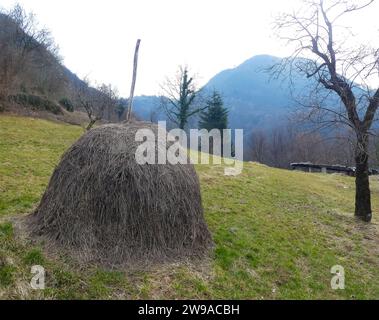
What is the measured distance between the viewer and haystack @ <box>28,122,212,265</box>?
4.99 m

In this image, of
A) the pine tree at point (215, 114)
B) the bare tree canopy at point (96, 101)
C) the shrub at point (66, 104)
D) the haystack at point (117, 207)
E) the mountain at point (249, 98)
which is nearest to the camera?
the haystack at point (117, 207)

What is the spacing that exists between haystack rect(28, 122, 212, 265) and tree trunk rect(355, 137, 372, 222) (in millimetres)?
5675

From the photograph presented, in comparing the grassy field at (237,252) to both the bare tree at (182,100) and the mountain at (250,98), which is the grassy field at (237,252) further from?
the mountain at (250,98)

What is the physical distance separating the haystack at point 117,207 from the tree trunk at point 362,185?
5.68 m

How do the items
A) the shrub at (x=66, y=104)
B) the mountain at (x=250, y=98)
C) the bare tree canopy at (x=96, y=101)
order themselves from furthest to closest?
the mountain at (x=250, y=98), the shrub at (x=66, y=104), the bare tree canopy at (x=96, y=101)

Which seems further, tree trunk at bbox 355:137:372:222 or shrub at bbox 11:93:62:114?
shrub at bbox 11:93:62:114

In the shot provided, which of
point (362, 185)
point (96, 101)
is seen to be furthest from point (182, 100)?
point (362, 185)

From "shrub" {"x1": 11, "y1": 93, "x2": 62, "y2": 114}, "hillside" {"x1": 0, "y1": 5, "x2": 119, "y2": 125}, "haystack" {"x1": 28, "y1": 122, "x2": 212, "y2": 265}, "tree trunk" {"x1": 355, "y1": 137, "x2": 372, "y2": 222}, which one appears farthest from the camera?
"hillside" {"x1": 0, "y1": 5, "x2": 119, "y2": 125}

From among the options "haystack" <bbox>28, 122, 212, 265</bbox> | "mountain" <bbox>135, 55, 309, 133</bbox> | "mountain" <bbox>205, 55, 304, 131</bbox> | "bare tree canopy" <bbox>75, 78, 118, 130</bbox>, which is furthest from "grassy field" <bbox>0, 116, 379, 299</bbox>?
"mountain" <bbox>205, 55, 304, 131</bbox>

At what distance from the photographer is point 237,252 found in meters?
6.18

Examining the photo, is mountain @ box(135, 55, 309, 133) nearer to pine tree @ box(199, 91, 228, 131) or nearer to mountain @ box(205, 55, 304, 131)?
mountain @ box(205, 55, 304, 131)

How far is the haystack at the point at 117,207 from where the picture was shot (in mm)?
4992

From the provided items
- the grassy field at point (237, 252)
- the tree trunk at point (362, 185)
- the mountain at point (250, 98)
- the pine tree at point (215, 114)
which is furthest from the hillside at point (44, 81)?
the mountain at point (250, 98)
